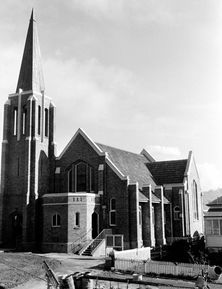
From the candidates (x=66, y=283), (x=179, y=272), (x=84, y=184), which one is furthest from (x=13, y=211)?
(x=66, y=283)

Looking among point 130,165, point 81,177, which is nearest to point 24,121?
point 81,177

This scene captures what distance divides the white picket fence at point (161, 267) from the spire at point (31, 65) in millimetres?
24441

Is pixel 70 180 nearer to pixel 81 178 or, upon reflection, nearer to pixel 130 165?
pixel 81 178

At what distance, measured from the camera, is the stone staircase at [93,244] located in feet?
114

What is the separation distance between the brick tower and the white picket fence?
16.0 metres

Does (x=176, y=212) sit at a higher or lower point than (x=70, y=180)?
lower

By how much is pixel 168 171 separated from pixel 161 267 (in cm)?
2735

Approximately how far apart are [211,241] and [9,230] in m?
20.9

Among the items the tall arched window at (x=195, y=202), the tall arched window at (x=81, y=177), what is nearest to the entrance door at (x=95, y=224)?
the tall arched window at (x=81, y=177)

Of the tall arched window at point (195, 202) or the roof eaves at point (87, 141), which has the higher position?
the roof eaves at point (87, 141)

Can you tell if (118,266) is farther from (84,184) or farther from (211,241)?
(84,184)

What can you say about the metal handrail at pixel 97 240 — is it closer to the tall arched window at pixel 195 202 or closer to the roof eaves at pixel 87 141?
the roof eaves at pixel 87 141

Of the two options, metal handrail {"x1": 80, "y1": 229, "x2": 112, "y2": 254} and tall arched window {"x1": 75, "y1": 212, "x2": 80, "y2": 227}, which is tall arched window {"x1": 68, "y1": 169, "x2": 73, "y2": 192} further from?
metal handrail {"x1": 80, "y1": 229, "x2": 112, "y2": 254}

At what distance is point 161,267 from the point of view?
24.0m
